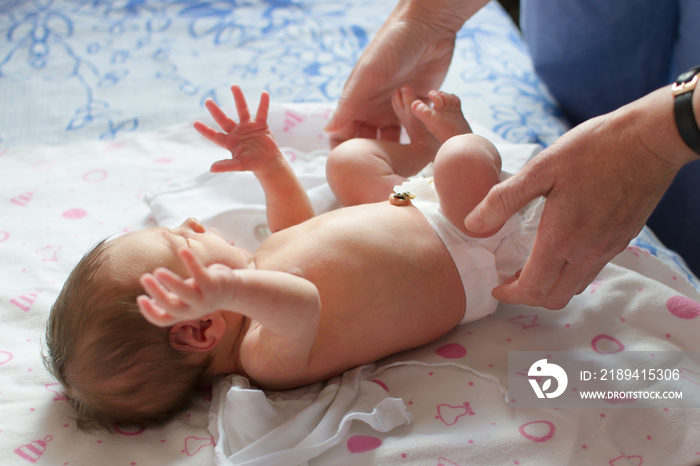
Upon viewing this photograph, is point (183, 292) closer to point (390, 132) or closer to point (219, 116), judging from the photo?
point (219, 116)

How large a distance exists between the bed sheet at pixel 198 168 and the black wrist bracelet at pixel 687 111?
0.41m

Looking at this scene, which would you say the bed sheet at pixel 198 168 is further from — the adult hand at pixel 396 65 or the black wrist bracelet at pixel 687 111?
the black wrist bracelet at pixel 687 111

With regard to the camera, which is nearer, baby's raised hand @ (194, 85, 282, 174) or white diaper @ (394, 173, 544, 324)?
white diaper @ (394, 173, 544, 324)

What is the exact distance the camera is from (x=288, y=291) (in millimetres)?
902

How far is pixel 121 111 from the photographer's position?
195cm

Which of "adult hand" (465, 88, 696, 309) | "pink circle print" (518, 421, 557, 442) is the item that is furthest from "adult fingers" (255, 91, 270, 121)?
"pink circle print" (518, 421, 557, 442)

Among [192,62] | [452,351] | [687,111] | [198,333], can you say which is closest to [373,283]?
[452,351]

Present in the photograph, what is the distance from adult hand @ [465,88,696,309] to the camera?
35.1 inches

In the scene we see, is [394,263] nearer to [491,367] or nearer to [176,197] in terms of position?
[491,367]

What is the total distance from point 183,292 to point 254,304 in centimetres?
12

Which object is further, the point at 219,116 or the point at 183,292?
the point at 219,116

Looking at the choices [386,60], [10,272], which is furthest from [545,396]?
[10,272]

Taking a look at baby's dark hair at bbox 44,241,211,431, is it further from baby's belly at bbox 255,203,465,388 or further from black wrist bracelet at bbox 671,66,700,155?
black wrist bracelet at bbox 671,66,700,155

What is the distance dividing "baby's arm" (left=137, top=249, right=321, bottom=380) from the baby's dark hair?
102 mm
